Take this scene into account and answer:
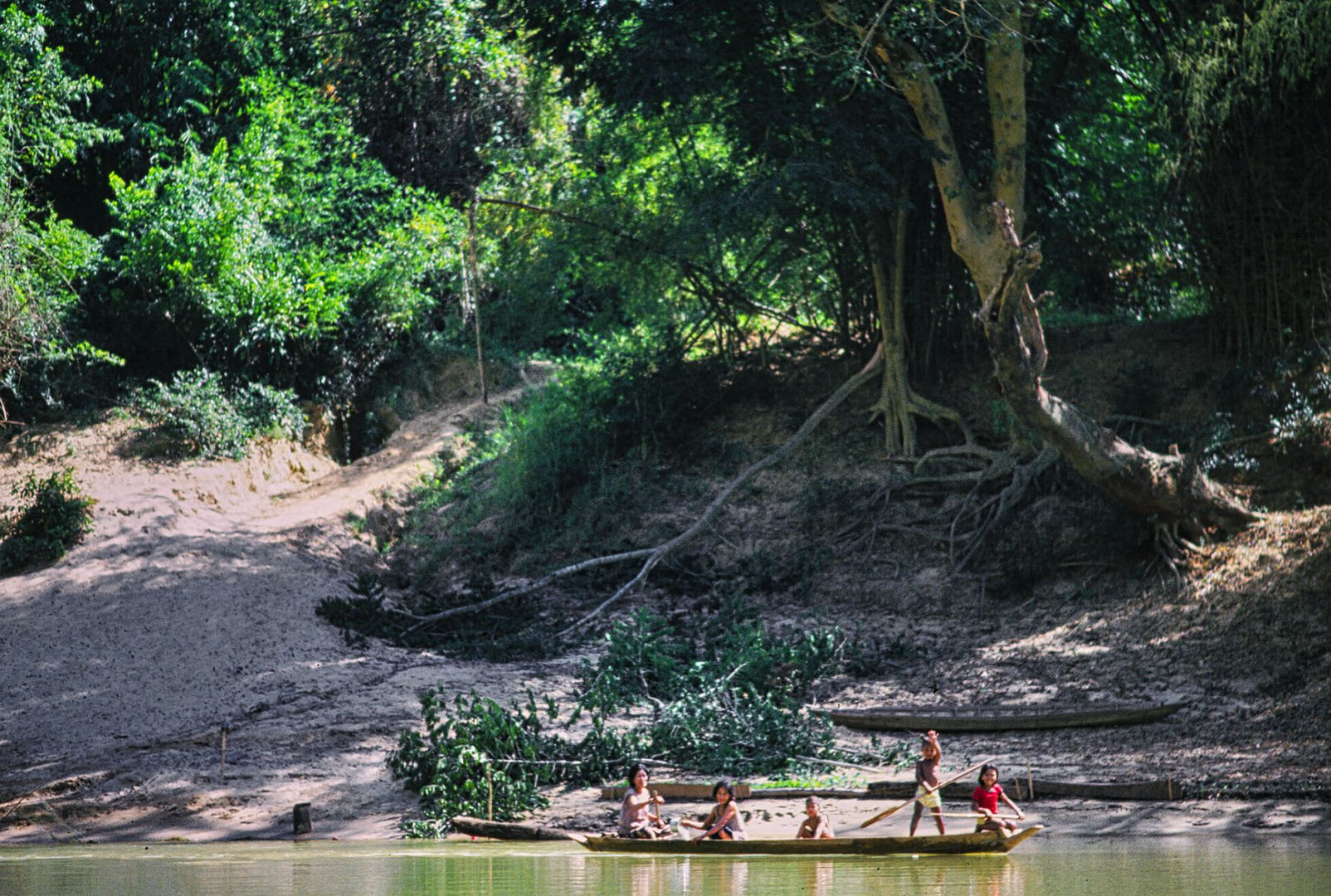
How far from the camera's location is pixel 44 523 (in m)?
14.8

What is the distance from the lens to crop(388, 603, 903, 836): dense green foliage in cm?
973

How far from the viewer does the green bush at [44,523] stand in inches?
571

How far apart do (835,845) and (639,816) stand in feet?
4.45

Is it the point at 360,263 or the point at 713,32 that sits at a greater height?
the point at 713,32

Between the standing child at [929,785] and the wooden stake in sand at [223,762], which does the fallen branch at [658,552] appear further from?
the standing child at [929,785]

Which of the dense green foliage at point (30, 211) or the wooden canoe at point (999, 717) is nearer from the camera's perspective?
the wooden canoe at point (999, 717)

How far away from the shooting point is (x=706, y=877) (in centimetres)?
805

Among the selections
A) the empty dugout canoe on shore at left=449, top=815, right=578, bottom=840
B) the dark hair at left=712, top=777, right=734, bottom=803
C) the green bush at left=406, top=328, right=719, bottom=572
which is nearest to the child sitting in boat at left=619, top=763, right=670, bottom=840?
the dark hair at left=712, top=777, right=734, bottom=803

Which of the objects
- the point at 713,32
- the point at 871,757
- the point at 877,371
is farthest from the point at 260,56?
the point at 871,757

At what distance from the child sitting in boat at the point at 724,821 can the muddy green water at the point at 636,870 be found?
23cm

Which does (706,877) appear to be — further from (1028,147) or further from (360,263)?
(360,263)

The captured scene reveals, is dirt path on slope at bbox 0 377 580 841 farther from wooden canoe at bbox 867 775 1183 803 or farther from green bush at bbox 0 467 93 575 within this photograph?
wooden canoe at bbox 867 775 1183 803

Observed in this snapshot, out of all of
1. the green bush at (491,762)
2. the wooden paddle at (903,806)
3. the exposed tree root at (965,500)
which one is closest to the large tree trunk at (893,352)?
the exposed tree root at (965,500)

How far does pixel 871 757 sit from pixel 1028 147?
813cm
